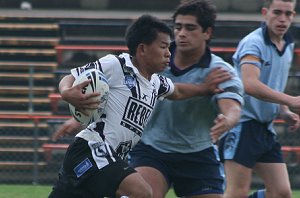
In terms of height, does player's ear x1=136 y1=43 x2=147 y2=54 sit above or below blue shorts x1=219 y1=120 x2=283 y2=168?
above

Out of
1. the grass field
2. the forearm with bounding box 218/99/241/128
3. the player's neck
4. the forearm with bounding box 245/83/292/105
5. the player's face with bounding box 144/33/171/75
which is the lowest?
the grass field

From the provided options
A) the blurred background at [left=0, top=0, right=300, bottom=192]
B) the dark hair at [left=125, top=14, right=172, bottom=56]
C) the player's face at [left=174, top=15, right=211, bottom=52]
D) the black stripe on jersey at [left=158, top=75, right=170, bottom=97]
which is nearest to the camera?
the dark hair at [left=125, top=14, right=172, bottom=56]

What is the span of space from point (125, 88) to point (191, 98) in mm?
629

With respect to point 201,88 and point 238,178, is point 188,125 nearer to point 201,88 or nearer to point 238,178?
point 201,88

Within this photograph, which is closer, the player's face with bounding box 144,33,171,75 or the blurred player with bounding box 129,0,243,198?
the player's face with bounding box 144,33,171,75

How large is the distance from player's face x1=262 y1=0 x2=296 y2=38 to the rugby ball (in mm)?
1910

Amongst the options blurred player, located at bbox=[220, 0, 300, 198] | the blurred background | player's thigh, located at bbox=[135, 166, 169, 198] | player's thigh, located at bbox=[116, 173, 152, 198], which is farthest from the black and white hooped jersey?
the blurred background

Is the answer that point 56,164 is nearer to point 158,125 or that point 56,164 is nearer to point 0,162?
point 0,162

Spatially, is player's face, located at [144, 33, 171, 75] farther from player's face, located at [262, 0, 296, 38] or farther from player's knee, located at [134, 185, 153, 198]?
player's face, located at [262, 0, 296, 38]

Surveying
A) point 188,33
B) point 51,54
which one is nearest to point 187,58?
point 188,33

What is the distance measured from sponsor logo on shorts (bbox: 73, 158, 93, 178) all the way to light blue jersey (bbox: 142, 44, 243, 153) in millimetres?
814

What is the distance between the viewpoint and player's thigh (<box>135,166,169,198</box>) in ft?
19.3

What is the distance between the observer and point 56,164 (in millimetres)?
11938

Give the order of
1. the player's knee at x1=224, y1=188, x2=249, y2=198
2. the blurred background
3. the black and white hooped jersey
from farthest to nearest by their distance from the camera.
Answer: the blurred background, the player's knee at x1=224, y1=188, x2=249, y2=198, the black and white hooped jersey
